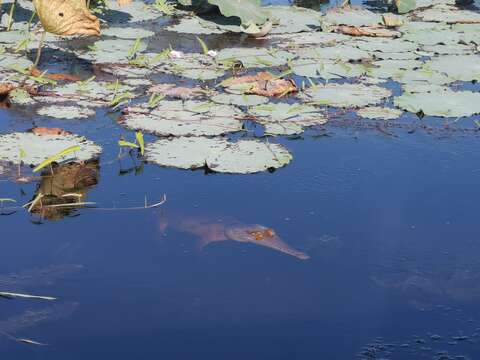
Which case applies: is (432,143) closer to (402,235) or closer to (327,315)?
(402,235)

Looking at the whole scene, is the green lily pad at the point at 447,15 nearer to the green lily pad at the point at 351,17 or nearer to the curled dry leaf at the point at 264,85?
the green lily pad at the point at 351,17

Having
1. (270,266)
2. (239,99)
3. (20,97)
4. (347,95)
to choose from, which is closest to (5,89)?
(20,97)

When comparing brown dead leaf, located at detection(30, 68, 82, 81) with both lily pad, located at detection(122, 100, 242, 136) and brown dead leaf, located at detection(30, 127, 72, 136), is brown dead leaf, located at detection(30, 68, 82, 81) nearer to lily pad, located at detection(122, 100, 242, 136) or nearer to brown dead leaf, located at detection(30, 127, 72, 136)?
lily pad, located at detection(122, 100, 242, 136)

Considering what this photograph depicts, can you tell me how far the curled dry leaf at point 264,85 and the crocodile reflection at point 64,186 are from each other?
4.23 ft

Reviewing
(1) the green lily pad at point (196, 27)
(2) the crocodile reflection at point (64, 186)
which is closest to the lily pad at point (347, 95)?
(2) the crocodile reflection at point (64, 186)

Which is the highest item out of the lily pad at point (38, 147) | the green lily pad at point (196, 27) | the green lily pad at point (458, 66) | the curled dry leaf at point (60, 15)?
the curled dry leaf at point (60, 15)

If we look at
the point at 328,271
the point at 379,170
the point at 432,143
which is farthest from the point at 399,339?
the point at 432,143

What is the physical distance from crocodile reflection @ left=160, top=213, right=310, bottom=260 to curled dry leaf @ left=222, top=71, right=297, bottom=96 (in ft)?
5.40

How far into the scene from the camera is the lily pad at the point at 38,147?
3865mm

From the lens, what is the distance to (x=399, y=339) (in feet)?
8.77

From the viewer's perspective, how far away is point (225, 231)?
10.8 ft

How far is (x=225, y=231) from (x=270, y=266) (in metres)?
0.30

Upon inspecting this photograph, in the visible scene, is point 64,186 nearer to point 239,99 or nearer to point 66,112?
point 66,112

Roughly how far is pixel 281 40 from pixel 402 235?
3.14 meters
